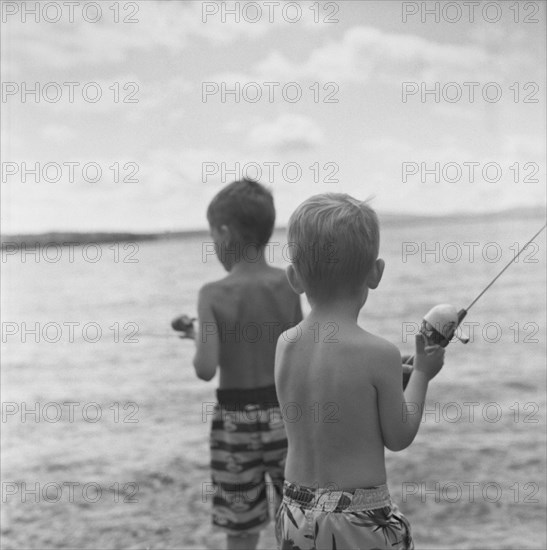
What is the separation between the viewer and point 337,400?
160 cm

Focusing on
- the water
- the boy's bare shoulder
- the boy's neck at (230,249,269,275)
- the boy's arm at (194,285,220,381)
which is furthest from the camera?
the water

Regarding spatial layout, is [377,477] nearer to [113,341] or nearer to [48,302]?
[113,341]

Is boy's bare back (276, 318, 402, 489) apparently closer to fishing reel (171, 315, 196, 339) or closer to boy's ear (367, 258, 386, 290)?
boy's ear (367, 258, 386, 290)

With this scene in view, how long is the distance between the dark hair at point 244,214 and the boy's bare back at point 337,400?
0.89m

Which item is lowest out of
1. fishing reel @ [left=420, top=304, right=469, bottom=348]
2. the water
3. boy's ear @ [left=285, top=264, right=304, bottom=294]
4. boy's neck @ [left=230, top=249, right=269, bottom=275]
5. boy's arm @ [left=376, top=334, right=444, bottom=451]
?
the water

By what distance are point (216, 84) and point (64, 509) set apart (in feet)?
7.70

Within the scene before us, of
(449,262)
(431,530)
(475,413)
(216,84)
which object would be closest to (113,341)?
(475,413)

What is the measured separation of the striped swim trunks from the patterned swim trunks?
2.62ft

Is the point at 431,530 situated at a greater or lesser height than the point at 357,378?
lesser

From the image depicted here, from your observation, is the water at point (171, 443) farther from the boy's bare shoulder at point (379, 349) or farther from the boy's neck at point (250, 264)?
the boy's bare shoulder at point (379, 349)

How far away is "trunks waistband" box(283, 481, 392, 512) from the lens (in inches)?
62.9

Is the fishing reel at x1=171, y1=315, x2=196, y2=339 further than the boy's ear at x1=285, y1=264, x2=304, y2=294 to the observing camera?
Yes

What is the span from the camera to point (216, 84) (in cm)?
455

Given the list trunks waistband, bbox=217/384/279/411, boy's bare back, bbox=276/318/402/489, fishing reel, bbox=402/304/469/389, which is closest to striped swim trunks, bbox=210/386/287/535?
trunks waistband, bbox=217/384/279/411
